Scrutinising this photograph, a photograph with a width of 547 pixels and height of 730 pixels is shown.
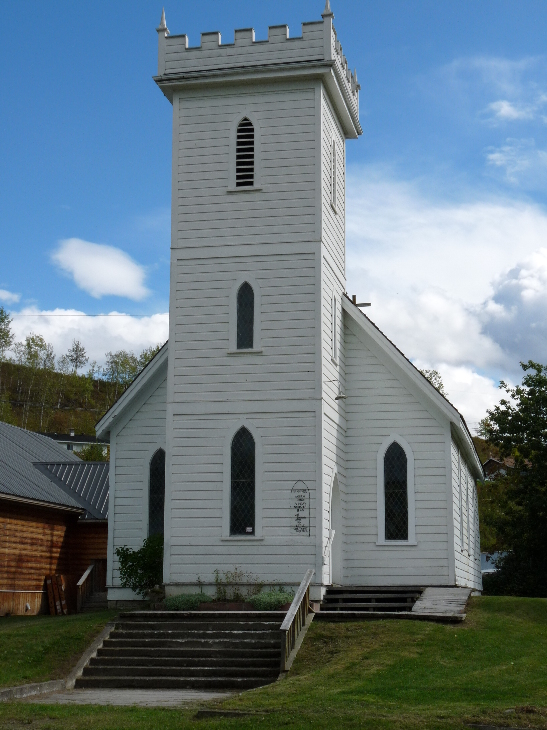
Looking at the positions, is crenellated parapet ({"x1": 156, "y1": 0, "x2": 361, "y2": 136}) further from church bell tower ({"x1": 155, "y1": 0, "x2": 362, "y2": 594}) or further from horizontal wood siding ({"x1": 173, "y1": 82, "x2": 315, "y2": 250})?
horizontal wood siding ({"x1": 173, "y1": 82, "x2": 315, "y2": 250})

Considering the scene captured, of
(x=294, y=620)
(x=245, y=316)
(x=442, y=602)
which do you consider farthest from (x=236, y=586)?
(x=245, y=316)

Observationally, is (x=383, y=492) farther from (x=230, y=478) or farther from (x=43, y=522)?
(x=43, y=522)

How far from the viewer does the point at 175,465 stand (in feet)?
70.6

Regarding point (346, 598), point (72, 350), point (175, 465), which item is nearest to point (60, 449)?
point (175, 465)

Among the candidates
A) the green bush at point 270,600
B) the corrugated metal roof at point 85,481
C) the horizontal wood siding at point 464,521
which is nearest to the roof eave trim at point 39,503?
the corrugated metal roof at point 85,481

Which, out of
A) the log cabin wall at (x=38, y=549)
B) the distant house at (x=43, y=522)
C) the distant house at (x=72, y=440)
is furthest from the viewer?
the distant house at (x=72, y=440)

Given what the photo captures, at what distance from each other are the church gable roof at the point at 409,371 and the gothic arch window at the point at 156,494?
5.97 metres

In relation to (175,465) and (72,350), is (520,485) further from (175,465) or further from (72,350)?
(72,350)

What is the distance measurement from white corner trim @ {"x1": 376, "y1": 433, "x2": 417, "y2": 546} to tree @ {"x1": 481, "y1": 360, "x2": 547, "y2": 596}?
1138 centimetres

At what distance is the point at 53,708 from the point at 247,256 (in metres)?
11.9

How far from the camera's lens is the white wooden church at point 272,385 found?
2112cm

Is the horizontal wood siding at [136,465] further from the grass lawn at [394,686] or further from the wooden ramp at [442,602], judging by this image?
the wooden ramp at [442,602]

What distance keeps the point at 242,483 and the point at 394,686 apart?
8270 millimetres

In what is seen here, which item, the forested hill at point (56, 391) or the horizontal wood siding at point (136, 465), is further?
the forested hill at point (56, 391)
